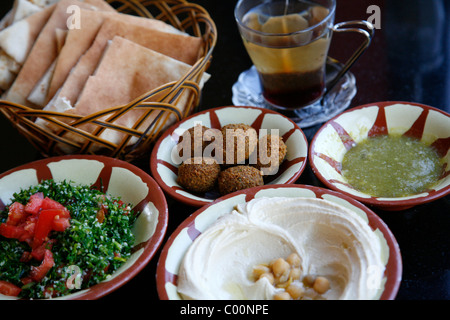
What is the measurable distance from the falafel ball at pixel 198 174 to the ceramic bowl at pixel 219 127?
36 mm

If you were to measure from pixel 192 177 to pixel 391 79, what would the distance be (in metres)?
1.51

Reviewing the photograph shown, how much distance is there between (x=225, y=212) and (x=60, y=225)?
667mm

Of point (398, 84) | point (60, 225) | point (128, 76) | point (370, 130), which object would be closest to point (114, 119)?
point (128, 76)

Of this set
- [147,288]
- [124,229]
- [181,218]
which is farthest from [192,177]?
[147,288]

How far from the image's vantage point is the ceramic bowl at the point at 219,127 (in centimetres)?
210

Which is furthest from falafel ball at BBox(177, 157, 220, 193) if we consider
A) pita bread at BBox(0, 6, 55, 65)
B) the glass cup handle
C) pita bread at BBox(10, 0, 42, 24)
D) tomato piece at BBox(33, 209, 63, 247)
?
pita bread at BBox(10, 0, 42, 24)

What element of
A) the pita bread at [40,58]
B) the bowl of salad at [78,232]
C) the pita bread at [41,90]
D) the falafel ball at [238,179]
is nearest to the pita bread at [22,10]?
the pita bread at [40,58]

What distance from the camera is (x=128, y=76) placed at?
8.01 ft

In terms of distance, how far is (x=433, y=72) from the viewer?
286 centimetres

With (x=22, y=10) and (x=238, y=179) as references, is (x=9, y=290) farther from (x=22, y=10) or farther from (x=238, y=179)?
(x=22, y=10)

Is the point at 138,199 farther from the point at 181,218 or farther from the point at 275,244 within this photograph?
the point at 275,244

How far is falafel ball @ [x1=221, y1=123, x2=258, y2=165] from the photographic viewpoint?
7.36 ft

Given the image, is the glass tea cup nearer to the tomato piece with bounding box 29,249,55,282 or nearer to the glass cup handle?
the glass cup handle

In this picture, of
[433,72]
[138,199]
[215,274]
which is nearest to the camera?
[215,274]
